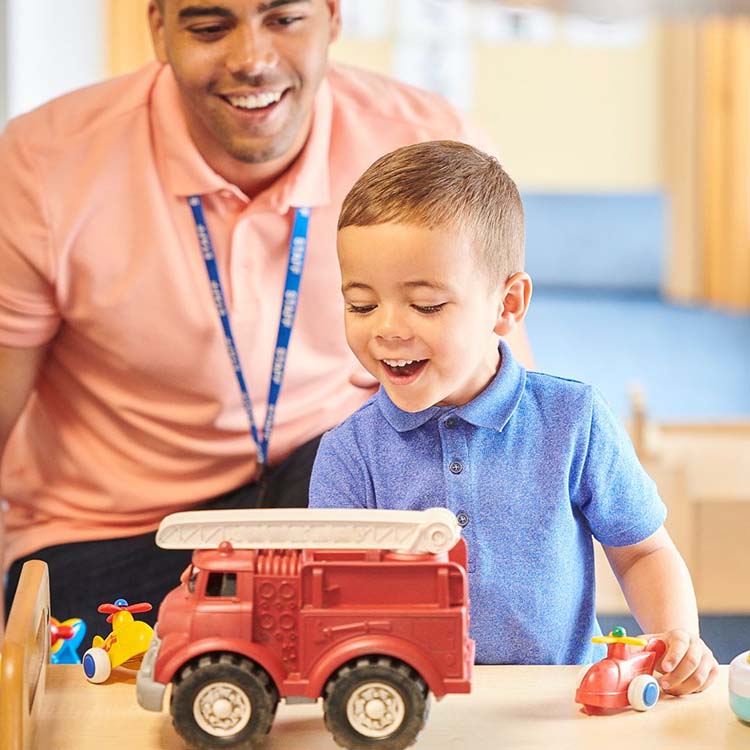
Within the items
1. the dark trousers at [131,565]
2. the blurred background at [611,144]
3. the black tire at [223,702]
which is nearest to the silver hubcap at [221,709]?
the black tire at [223,702]

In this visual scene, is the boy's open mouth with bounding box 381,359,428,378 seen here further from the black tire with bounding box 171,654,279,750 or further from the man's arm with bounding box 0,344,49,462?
the man's arm with bounding box 0,344,49,462

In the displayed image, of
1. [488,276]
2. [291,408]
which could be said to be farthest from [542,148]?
[488,276]

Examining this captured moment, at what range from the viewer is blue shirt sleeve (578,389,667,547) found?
118 centimetres

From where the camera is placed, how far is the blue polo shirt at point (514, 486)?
3.84 feet

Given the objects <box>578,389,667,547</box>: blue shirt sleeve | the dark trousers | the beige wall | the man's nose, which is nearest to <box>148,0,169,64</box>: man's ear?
the man's nose

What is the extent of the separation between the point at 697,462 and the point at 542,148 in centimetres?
503

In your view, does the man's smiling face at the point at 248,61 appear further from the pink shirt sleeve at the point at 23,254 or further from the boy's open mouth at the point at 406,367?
the boy's open mouth at the point at 406,367

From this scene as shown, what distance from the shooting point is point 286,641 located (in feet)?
2.95

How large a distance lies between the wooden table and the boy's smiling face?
24 cm

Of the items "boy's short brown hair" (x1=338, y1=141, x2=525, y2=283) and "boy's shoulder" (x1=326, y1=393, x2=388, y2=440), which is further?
"boy's shoulder" (x1=326, y1=393, x2=388, y2=440)

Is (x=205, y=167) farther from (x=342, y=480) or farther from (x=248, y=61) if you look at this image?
(x=342, y=480)

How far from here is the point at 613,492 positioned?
3.87 ft

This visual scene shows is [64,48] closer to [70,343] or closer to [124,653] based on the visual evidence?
[70,343]

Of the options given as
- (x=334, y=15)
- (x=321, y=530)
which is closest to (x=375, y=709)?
(x=321, y=530)
